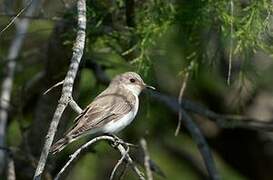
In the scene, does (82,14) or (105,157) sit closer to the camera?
(82,14)

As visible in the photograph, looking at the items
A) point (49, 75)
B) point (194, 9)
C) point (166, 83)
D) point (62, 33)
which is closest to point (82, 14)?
point (194, 9)

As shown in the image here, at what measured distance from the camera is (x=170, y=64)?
6.14 m

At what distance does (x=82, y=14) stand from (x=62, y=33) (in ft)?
5.55

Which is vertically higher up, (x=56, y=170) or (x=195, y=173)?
(x=56, y=170)

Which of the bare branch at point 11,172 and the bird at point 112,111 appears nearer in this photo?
the bird at point 112,111

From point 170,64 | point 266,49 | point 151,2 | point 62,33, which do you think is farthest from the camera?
point 170,64

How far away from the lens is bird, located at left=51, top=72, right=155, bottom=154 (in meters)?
4.18

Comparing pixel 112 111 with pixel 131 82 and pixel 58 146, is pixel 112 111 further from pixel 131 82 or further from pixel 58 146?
pixel 58 146

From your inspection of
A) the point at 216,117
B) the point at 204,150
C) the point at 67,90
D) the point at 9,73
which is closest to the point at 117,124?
the point at 204,150

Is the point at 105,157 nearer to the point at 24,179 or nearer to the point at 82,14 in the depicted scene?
the point at 24,179

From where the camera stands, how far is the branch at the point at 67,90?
8.82 feet

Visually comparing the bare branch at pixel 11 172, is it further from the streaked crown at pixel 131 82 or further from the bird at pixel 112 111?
the streaked crown at pixel 131 82

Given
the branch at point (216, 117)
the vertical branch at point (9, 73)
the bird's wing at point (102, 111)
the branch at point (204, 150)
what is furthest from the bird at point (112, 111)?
the vertical branch at point (9, 73)

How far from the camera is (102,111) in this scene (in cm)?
446
